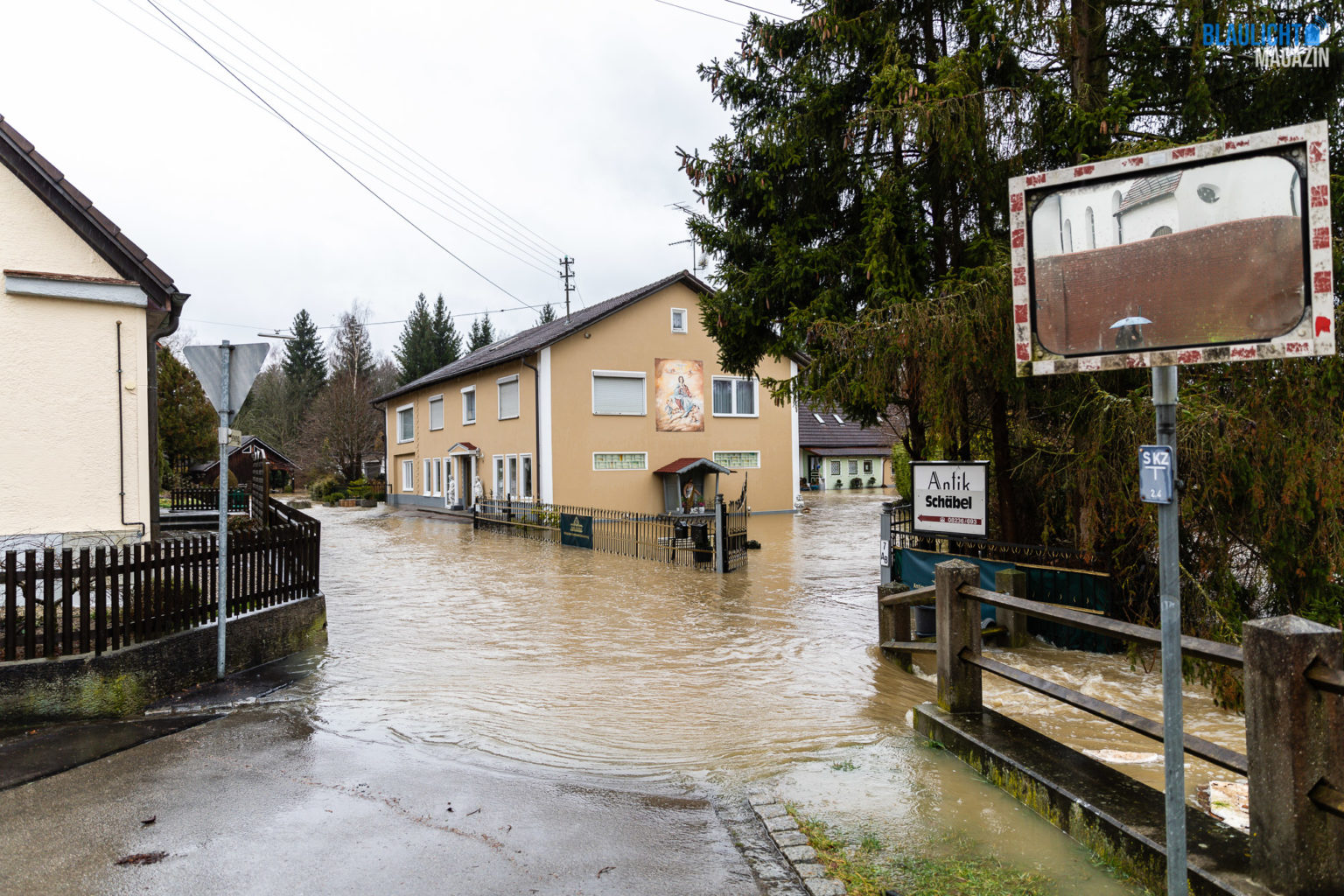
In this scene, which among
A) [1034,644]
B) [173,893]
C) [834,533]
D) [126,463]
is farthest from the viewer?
[834,533]

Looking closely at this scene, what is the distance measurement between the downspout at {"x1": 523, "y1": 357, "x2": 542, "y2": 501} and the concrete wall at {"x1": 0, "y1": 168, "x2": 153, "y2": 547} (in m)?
18.7

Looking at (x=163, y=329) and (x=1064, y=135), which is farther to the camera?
(x=163, y=329)

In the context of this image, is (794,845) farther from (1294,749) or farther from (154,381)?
(154,381)

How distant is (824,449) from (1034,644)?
41152 mm

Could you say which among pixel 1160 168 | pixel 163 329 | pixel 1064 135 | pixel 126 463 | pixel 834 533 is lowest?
pixel 834 533

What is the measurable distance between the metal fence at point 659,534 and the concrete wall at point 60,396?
982cm

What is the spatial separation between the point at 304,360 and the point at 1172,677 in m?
82.1

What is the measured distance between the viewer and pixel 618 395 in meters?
29.6

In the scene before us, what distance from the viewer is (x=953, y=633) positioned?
5.43 m

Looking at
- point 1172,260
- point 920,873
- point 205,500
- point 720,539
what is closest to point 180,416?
point 205,500

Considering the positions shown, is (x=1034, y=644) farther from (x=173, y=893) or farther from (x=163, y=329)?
(x=163, y=329)

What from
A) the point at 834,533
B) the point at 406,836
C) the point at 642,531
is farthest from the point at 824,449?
the point at 406,836

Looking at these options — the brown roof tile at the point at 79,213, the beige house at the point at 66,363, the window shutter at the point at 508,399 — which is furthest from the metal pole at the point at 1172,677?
the window shutter at the point at 508,399

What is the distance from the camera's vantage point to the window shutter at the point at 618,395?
29.0m
